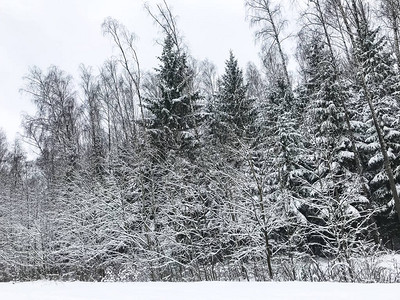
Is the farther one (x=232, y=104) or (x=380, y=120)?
(x=232, y=104)

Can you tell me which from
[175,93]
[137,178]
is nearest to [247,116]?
[175,93]

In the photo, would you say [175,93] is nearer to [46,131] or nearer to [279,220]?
[279,220]

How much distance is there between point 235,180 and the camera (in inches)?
442

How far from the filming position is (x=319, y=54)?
1833 centimetres

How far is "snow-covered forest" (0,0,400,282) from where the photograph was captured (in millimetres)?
11742

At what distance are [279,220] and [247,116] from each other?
9.76 metres
